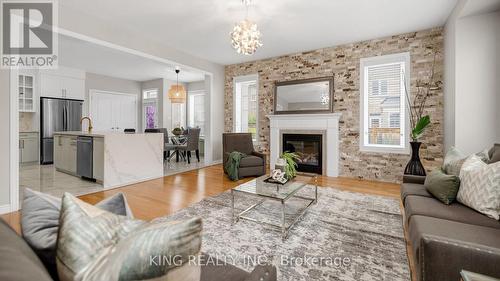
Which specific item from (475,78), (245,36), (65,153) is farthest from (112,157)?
(475,78)

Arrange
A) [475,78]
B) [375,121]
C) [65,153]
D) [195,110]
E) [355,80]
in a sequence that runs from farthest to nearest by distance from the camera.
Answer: [195,110] → [65,153] → [355,80] → [375,121] → [475,78]

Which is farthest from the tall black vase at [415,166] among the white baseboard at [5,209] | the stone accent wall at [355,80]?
the white baseboard at [5,209]

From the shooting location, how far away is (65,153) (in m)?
4.99

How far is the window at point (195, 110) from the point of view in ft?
27.6

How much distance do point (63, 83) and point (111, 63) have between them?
162 centimetres

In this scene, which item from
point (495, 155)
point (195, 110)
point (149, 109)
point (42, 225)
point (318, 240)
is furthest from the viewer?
point (149, 109)

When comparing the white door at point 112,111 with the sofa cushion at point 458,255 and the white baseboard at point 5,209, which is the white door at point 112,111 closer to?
the white baseboard at point 5,209

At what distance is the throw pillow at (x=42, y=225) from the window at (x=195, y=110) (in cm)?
772

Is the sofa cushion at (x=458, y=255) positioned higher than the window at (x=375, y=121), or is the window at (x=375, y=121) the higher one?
the window at (x=375, y=121)

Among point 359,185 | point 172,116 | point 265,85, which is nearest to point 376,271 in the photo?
point 359,185

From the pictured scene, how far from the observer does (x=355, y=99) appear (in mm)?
4707

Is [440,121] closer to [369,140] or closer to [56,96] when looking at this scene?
[369,140]

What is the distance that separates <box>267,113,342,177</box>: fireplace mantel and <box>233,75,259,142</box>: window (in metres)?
0.73

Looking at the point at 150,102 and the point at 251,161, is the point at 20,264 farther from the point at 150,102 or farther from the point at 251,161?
the point at 150,102
